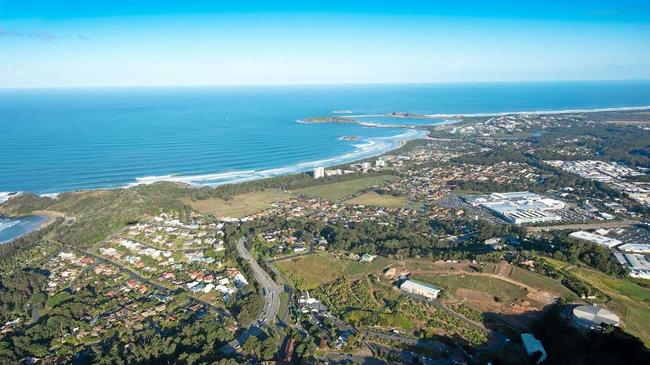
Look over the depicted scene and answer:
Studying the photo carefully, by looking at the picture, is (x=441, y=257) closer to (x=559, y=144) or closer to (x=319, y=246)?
(x=319, y=246)

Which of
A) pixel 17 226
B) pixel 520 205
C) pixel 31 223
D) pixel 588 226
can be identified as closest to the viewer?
A: pixel 588 226

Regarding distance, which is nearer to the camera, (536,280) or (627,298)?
(627,298)

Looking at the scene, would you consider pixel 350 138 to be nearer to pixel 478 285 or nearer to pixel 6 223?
pixel 6 223

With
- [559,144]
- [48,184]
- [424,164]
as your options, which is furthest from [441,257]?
[559,144]

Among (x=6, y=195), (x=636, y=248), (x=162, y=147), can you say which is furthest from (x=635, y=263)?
(x=162, y=147)

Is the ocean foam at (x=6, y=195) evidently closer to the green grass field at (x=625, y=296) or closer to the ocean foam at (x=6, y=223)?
the ocean foam at (x=6, y=223)

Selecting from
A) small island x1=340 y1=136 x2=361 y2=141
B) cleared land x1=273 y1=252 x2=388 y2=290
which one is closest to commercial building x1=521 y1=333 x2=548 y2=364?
cleared land x1=273 y1=252 x2=388 y2=290

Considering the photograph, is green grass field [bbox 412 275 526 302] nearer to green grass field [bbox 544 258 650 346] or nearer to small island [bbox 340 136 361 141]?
green grass field [bbox 544 258 650 346]
